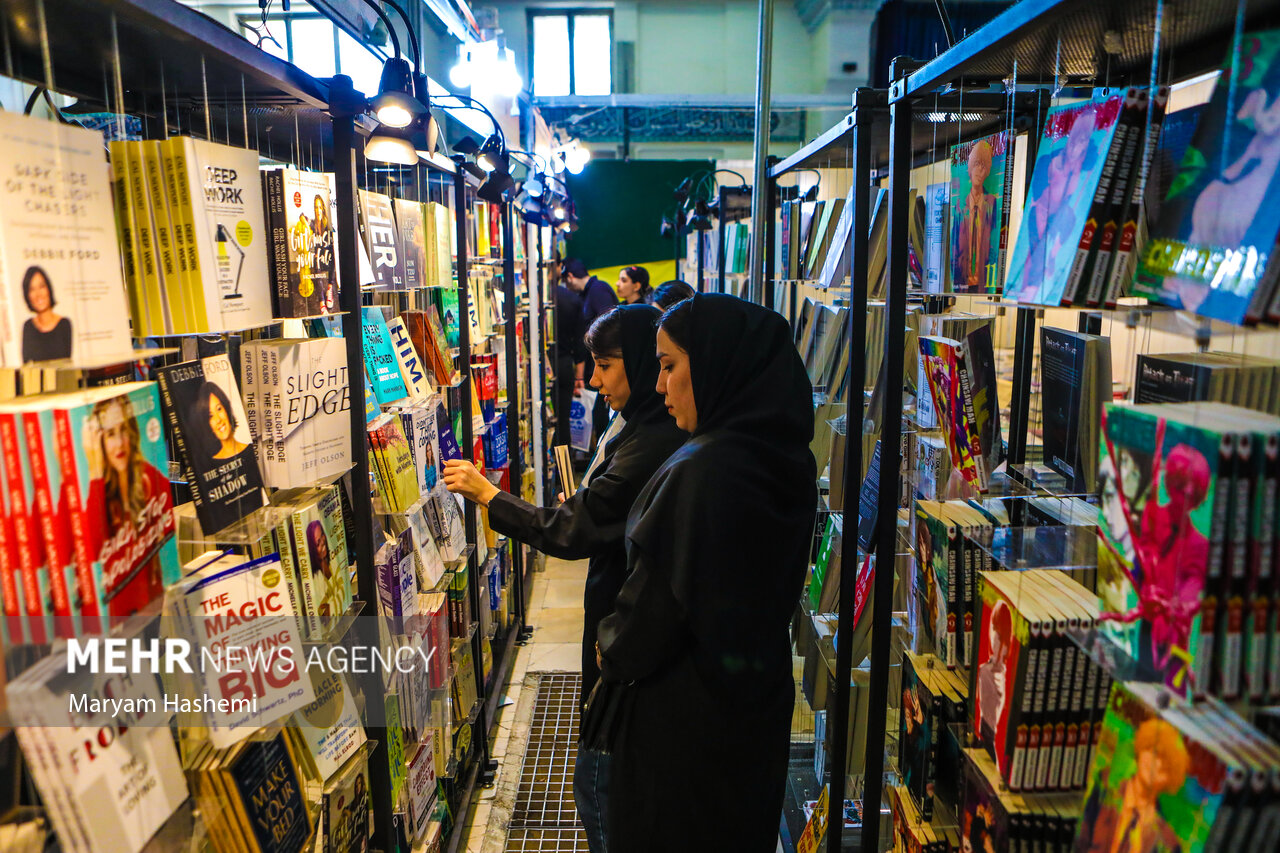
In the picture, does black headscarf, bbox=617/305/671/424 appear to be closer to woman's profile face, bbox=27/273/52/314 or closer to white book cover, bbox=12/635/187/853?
white book cover, bbox=12/635/187/853

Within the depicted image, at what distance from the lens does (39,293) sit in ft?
3.21

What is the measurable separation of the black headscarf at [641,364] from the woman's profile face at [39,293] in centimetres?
171

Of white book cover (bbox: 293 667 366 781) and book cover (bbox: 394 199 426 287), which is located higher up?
book cover (bbox: 394 199 426 287)

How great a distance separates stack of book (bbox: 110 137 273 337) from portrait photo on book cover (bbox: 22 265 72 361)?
25 centimetres

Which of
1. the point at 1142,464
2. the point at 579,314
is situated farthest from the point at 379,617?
the point at 579,314

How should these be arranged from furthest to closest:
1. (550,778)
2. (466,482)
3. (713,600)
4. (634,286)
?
(634,286)
(550,778)
(466,482)
(713,600)

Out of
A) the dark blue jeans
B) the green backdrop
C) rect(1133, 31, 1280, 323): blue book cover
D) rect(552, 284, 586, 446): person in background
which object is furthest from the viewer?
the green backdrop

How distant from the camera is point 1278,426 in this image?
0.82 metres

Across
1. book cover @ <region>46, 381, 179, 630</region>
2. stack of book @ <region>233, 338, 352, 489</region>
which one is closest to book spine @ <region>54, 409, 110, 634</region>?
book cover @ <region>46, 381, 179, 630</region>

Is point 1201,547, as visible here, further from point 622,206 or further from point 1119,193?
point 622,206

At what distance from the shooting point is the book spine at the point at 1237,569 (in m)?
0.81

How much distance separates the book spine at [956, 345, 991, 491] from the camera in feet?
5.52

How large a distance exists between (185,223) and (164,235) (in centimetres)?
4

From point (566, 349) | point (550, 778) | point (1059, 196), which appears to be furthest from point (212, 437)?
point (566, 349)
